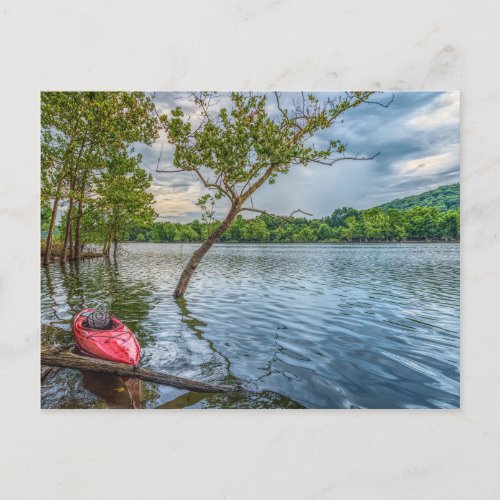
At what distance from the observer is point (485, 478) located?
1.78 meters

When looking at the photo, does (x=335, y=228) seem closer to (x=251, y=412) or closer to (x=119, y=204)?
(x=251, y=412)

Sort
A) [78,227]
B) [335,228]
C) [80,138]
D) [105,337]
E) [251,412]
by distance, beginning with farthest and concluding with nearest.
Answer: [78,227], [80,138], [335,228], [105,337], [251,412]

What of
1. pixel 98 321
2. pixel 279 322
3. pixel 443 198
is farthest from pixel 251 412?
pixel 443 198

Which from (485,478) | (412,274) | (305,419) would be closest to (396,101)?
(412,274)

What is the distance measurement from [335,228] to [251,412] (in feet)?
4.78

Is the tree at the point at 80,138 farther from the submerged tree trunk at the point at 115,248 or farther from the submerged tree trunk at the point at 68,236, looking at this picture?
the submerged tree trunk at the point at 115,248

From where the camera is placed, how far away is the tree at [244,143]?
1938 millimetres

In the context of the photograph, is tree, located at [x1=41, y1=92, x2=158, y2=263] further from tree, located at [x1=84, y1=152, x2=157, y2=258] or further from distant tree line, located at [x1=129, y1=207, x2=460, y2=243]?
distant tree line, located at [x1=129, y1=207, x2=460, y2=243]

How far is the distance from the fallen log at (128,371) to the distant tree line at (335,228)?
0.95 meters

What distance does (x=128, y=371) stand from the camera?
1.86 m

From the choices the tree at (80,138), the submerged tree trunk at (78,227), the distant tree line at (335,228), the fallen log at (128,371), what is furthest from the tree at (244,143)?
the submerged tree trunk at (78,227)

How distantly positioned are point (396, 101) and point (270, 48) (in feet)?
3.13

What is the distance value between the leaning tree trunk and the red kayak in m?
0.47

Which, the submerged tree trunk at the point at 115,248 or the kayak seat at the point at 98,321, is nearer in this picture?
the kayak seat at the point at 98,321
